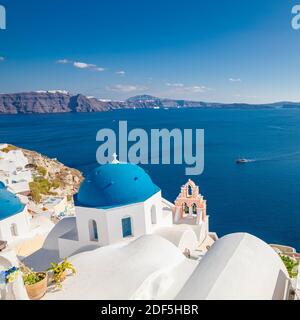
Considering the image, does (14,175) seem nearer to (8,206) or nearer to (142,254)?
(8,206)

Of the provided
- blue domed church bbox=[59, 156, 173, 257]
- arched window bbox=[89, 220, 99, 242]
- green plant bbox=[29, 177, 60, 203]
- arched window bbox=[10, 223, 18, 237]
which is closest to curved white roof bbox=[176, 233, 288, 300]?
blue domed church bbox=[59, 156, 173, 257]

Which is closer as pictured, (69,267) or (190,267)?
(69,267)

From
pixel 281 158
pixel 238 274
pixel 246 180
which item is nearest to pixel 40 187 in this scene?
pixel 246 180

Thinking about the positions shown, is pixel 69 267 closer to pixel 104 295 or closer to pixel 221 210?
pixel 104 295

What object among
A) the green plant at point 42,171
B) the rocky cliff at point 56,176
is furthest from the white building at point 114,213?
the green plant at point 42,171

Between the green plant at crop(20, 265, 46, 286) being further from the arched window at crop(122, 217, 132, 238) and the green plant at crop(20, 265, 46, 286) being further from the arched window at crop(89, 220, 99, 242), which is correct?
the arched window at crop(122, 217, 132, 238)
